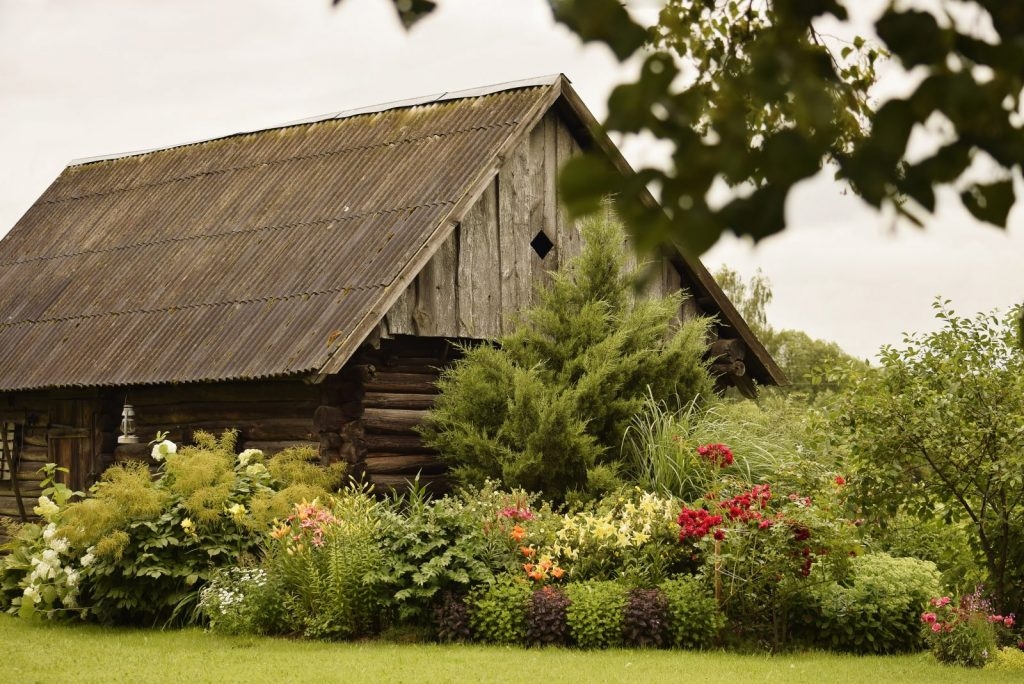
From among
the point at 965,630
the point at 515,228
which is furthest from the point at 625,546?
the point at 515,228

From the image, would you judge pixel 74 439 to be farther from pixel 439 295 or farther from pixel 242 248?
pixel 439 295

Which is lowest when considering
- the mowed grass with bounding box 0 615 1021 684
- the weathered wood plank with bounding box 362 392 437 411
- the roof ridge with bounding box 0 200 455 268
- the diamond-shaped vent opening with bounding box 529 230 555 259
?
the mowed grass with bounding box 0 615 1021 684

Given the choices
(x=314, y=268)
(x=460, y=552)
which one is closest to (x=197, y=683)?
(x=460, y=552)

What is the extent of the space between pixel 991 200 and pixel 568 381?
39.2 feet

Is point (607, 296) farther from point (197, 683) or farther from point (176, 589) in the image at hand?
point (197, 683)

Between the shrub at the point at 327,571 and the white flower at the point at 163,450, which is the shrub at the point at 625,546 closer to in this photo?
the shrub at the point at 327,571

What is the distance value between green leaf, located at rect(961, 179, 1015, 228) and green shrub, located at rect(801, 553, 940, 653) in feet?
29.2

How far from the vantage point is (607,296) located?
52.1 feet

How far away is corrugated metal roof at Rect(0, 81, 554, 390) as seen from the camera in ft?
50.5

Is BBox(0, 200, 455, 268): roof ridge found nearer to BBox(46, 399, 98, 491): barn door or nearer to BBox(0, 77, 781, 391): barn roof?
BBox(0, 77, 781, 391): barn roof

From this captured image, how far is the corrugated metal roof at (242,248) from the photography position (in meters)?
15.4

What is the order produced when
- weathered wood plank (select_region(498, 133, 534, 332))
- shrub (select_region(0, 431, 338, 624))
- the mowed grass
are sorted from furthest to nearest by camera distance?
weathered wood plank (select_region(498, 133, 534, 332)), shrub (select_region(0, 431, 338, 624)), the mowed grass

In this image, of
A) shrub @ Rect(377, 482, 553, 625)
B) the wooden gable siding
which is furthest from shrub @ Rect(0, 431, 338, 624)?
the wooden gable siding

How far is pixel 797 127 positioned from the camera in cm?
280
